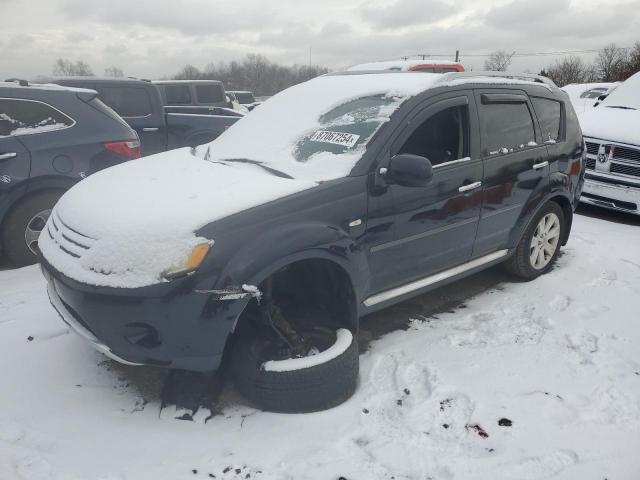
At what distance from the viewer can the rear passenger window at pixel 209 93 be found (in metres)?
14.0

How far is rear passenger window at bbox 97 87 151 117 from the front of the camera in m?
7.89

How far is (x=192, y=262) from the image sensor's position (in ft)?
7.66

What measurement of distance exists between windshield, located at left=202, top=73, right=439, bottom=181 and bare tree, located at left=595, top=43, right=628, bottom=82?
50.8 metres

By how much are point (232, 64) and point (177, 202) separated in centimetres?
10395

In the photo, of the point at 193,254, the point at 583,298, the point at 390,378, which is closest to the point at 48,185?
the point at 193,254

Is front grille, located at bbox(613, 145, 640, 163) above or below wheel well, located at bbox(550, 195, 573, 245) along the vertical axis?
above

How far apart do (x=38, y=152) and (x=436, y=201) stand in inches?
139

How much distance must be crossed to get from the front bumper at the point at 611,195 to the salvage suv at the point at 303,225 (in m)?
2.67

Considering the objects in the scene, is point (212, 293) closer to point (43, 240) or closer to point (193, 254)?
point (193, 254)

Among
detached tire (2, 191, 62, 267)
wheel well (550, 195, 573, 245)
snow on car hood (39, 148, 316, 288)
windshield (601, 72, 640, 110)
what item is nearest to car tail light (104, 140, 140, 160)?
detached tire (2, 191, 62, 267)

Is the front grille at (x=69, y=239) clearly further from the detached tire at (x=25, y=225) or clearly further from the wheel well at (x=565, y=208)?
the wheel well at (x=565, y=208)

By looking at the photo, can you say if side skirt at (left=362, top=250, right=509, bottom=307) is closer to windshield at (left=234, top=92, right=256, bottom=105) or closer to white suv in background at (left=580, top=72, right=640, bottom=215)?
white suv in background at (left=580, top=72, right=640, bottom=215)

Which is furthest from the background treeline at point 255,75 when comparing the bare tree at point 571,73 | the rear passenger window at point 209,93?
the rear passenger window at point 209,93

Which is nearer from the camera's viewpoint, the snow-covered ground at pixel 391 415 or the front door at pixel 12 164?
the snow-covered ground at pixel 391 415
